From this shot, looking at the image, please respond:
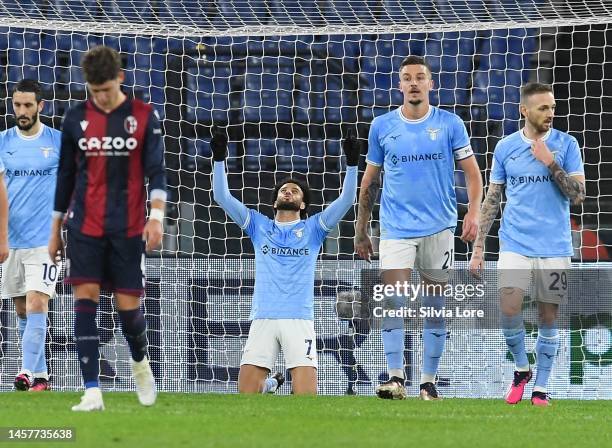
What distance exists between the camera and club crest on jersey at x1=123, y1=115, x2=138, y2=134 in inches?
231

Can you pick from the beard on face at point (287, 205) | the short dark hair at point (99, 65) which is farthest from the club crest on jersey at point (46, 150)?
the short dark hair at point (99, 65)

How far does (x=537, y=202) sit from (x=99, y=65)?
320 cm

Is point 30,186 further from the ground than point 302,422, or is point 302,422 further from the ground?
point 30,186

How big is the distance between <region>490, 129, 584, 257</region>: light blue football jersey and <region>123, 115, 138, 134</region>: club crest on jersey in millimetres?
2853

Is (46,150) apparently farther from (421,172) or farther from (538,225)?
(538,225)

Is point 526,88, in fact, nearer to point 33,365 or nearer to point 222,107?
point 33,365

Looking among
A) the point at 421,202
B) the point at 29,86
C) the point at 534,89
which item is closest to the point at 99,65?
the point at 29,86

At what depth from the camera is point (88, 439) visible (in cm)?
478

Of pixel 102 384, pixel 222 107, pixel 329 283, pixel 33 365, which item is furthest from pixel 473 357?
pixel 222 107

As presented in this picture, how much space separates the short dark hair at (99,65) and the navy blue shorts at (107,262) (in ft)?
2.45

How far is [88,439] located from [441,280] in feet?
11.4

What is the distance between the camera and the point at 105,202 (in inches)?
229

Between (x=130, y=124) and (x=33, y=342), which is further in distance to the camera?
(x=33, y=342)

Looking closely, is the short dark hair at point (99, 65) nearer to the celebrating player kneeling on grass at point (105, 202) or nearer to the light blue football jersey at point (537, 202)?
the celebrating player kneeling on grass at point (105, 202)
